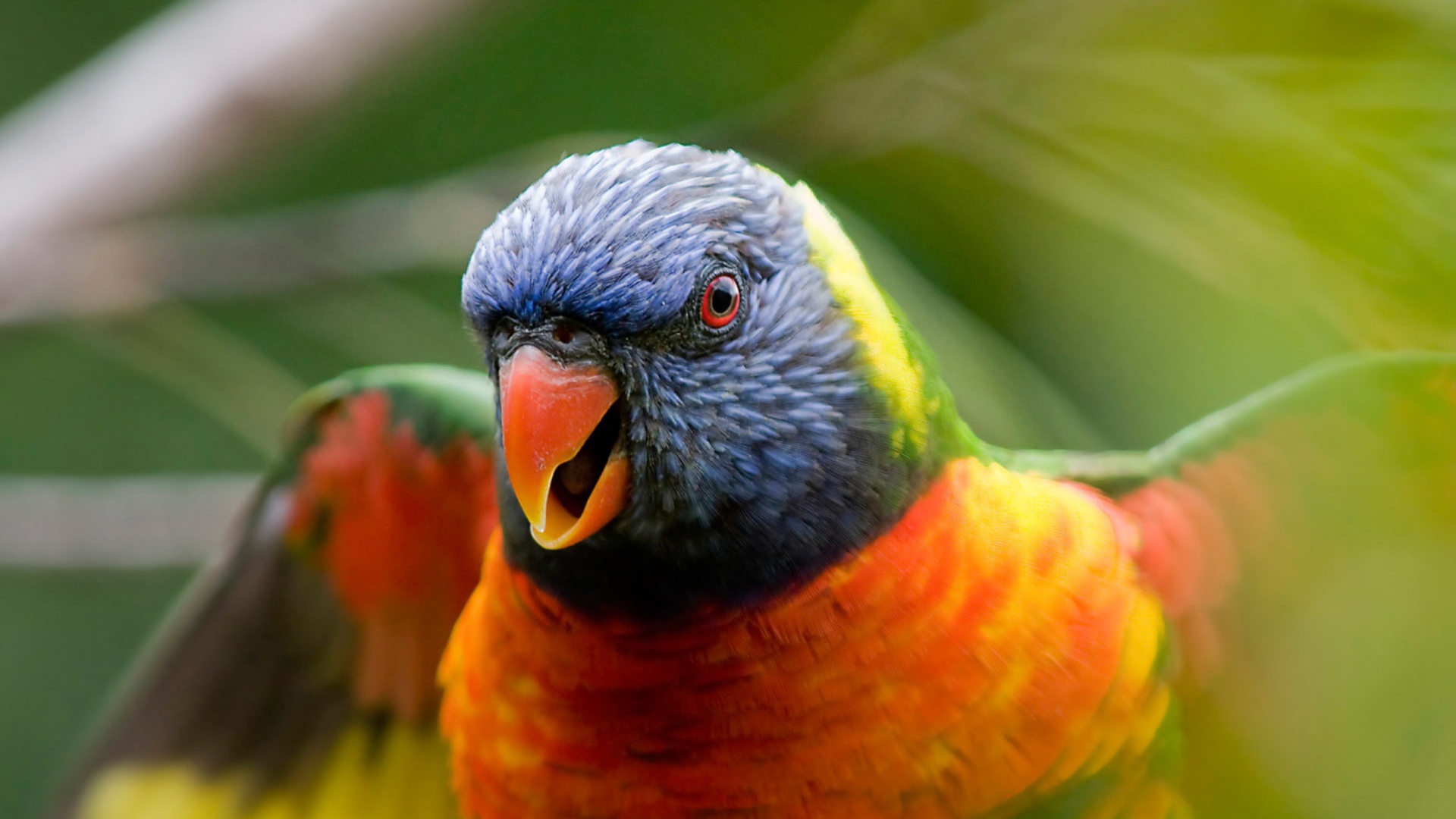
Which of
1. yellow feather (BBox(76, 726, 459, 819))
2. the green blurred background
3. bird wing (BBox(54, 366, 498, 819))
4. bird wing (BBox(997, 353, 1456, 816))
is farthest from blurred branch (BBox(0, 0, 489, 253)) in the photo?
bird wing (BBox(997, 353, 1456, 816))

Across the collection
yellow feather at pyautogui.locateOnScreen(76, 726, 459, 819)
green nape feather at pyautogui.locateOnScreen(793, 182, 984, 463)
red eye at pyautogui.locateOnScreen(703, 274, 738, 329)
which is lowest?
yellow feather at pyautogui.locateOnScreen(76, 726, 459, 819)

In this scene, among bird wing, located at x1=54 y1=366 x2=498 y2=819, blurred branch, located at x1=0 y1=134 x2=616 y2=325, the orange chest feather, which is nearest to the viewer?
the orange chest feather

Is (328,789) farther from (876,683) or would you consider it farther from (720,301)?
(720,301)

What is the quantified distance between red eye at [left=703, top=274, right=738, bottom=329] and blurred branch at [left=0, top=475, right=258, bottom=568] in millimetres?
1744

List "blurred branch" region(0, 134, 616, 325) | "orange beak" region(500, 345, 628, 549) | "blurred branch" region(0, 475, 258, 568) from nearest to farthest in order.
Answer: "orange beak" region(500, 345, 628, 549), "blurred branch" region(0, 134, 616, 325), "blurred branch" region(0, 475, 258, 568)

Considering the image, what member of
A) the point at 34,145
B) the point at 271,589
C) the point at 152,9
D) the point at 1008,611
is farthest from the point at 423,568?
the point at 152,9

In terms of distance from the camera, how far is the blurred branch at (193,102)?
240 cm

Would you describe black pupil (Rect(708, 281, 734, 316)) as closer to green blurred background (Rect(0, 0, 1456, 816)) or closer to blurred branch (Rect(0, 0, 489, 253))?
green blurred background (Rect(0, 0, 1456, 816))

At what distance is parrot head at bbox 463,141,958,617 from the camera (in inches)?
45.7

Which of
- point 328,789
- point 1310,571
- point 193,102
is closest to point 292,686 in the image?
point 328,789

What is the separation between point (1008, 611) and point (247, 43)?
1.94m

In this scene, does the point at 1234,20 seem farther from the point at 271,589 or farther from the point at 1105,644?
the point at 271,589

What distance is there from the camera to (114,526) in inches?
101

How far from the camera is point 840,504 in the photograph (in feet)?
4.12
